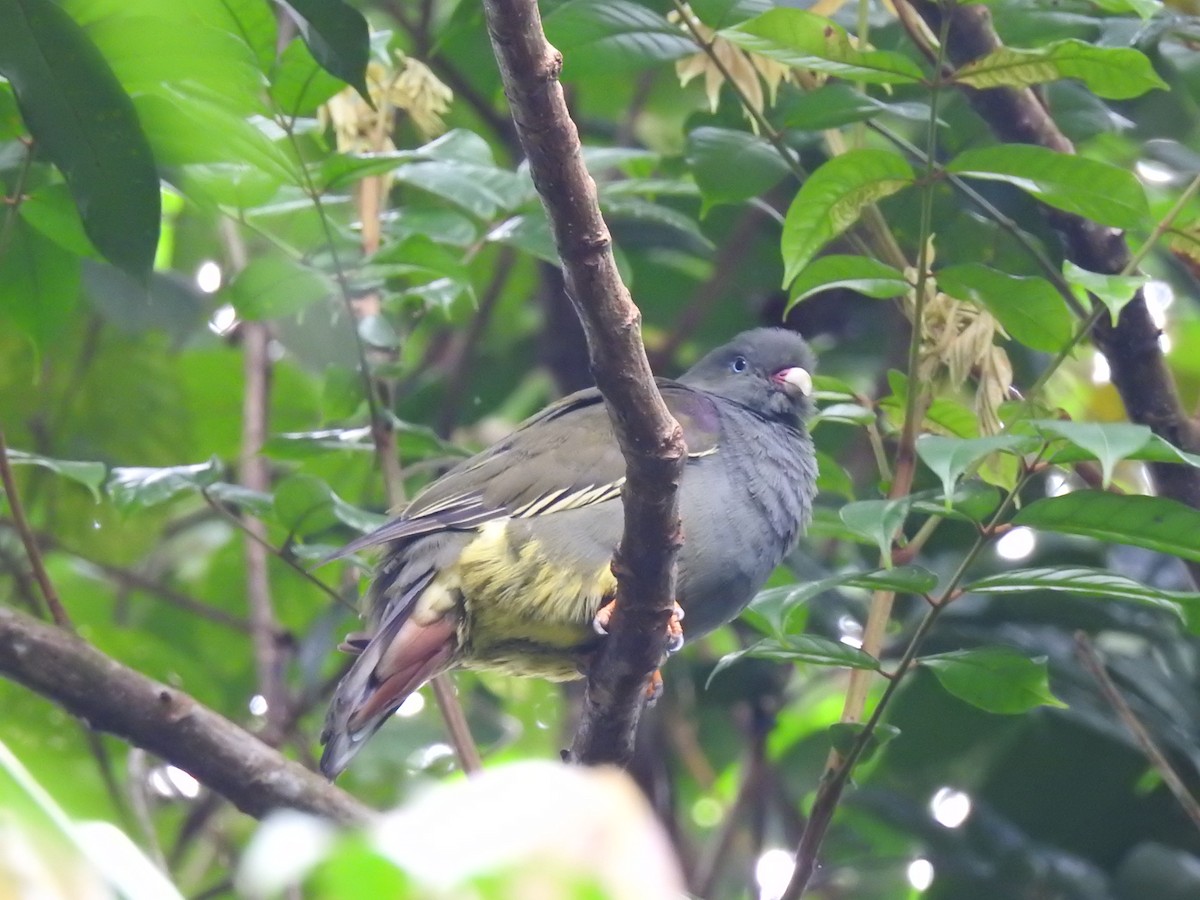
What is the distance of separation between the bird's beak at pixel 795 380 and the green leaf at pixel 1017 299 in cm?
89

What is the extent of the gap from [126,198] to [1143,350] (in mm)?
2316

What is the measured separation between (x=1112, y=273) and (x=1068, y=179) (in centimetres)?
73

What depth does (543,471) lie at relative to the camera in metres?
3.49

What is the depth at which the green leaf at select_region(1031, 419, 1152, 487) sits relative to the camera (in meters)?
2.19

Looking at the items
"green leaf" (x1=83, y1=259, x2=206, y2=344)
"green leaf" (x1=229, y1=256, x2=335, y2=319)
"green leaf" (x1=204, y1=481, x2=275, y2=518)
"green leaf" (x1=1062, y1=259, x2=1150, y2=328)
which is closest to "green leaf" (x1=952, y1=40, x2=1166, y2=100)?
"green leaf" (x1=1062, y1=259, x2=1150, y2=328)

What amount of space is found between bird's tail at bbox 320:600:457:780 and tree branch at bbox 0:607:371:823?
117 millimetres

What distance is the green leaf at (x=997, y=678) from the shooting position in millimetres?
2678

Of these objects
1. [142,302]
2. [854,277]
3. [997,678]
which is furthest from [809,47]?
[142,302]

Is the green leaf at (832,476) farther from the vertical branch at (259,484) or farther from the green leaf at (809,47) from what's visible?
the vertical branch at (259,484)

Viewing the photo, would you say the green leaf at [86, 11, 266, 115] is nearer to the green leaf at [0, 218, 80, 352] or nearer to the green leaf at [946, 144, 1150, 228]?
the green leaf at [0, 218, 80, 352]

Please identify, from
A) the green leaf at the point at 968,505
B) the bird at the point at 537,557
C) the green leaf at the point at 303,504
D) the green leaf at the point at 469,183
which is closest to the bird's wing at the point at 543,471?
the bird at the point at 537,557

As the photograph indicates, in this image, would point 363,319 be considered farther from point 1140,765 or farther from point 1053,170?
point 1140,765

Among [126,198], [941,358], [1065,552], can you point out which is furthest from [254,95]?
[1065,552]

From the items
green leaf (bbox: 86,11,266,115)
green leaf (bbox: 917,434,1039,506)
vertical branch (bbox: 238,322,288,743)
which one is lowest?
vertical branch (bbox: 238,322,288,743)
